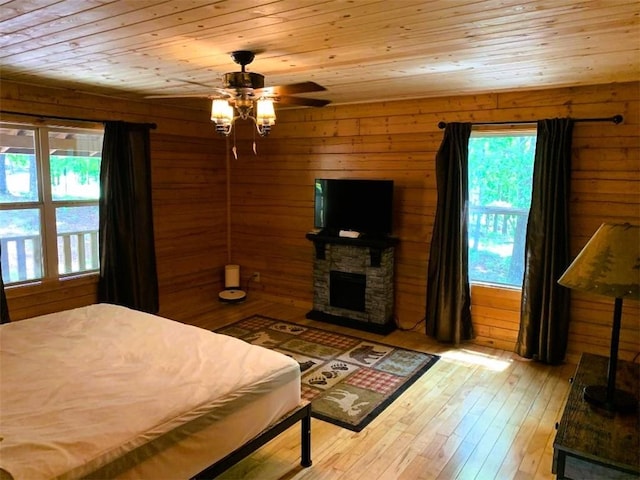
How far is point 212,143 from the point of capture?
5.81m

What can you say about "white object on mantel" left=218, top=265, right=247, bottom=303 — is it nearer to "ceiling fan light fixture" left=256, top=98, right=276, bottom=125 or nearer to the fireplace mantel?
the fireplace mantel

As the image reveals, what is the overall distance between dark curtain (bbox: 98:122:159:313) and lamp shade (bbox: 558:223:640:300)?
406 cm

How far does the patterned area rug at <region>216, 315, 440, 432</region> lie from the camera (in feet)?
10.8

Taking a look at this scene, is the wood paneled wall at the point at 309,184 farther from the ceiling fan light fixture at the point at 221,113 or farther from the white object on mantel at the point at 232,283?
the ceiling fan light fixture at the point at 221,113

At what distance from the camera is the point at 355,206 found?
16.1ft

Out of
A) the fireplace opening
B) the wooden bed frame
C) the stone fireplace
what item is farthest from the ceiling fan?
the fireplace opening

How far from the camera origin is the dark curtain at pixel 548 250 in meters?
3.88

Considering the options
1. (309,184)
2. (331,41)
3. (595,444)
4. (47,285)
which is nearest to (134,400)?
(595,444)

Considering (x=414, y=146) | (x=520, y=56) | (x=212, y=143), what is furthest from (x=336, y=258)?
(x=520, y=56)

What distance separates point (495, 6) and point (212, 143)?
433cm

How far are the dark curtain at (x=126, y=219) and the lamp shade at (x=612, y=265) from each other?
160 inches

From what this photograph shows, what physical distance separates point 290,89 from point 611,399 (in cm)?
227

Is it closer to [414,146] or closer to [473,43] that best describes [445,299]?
[414,146]

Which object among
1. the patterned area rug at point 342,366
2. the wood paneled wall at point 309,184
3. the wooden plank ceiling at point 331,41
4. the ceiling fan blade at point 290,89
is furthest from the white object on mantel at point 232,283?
the ceiling fan blade at point 290,89
